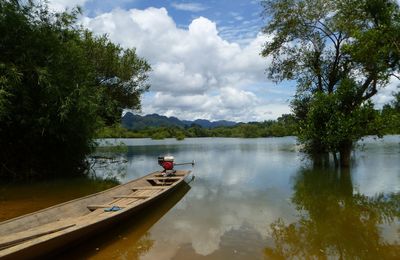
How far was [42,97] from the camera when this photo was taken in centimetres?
1355

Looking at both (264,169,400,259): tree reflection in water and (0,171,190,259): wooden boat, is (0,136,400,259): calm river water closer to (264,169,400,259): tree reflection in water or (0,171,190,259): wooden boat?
(264,169,400,259): tree reflection in water

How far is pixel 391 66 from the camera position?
14.6 m

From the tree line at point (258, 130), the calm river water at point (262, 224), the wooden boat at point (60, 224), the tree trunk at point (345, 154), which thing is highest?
the tree line at point (258, 130)

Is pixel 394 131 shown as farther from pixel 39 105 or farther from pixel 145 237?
pixel 39 105

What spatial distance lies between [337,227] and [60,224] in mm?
6491

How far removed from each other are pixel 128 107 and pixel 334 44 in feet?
49.6

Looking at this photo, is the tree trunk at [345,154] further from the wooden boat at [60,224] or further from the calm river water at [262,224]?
the wooden boat at [60,224]

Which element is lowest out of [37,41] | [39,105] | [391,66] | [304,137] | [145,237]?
[145,237]

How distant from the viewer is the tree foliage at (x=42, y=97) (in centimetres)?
1273

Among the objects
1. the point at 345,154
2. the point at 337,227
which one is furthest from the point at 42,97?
the point at 345,154

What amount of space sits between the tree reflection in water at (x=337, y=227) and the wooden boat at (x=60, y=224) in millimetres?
3476

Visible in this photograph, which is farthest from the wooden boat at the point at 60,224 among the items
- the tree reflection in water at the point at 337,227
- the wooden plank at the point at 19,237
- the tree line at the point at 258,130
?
the tree line at the point at 258,130

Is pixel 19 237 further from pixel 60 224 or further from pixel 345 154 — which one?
pixel 345 154

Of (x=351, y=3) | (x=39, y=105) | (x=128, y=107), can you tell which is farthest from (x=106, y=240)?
(x=128, y=107)
